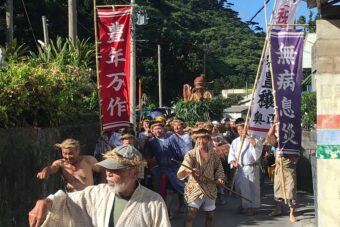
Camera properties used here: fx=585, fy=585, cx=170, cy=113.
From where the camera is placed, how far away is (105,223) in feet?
13.5

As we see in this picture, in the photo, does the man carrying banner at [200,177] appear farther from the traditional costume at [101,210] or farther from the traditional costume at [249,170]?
the traditional costume at [101,210]

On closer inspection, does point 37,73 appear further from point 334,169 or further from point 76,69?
point 334,169

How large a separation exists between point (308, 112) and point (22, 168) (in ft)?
47.2

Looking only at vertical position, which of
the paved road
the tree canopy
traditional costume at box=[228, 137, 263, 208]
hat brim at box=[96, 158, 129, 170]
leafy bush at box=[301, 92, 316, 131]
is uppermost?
the tree canopy

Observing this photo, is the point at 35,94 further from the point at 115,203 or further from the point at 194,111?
the point at 194,111

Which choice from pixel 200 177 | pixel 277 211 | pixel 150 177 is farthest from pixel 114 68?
pixel 277 211

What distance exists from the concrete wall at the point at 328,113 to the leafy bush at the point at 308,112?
41.9 ft

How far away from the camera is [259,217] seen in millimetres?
11164

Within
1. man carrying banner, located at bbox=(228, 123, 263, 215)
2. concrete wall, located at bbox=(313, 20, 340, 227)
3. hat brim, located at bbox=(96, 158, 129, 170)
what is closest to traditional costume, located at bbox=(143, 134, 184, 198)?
man carrying banner, located at bbox=(228, 123, 263, 215)

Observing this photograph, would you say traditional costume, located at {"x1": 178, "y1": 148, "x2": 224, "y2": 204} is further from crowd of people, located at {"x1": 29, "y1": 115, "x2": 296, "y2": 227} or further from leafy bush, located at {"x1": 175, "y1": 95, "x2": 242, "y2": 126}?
leafy bush, located at {"x1": 175, "y1": 95, "x2": 242, "y2": 126}

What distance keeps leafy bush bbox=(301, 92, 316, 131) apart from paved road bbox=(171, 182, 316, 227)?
23.6 feet

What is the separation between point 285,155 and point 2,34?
65.8 ft

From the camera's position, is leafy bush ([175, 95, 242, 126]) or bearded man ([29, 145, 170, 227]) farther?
leafy bush ([175, 95, 242, 126])

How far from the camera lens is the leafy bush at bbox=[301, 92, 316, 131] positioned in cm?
1991
